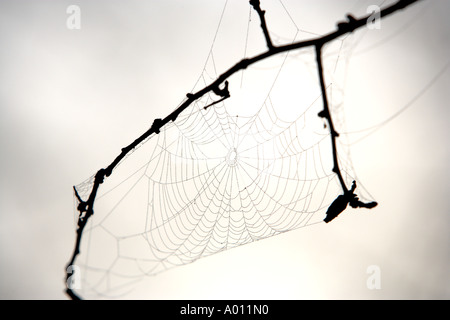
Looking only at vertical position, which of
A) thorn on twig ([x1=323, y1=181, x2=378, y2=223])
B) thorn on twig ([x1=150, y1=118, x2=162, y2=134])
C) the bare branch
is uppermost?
the bare branch

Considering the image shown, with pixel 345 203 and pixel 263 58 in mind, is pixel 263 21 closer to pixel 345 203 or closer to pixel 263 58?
pixel 263 58

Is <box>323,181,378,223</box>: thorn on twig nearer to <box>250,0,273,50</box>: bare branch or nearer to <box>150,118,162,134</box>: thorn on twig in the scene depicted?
<box>250,0,273,50</box>: bare branch

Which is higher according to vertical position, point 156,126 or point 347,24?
point 347,24

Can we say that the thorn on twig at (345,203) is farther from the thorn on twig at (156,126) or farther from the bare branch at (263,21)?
the thorn on twig at (156,126)

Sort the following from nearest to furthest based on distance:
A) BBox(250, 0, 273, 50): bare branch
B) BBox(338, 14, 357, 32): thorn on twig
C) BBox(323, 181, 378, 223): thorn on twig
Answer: BBox(338, 14, 357, 32): thorn on twig → BBox(250, 0, 273, 50): bare branch → BBox(323, 181, 378, 223): thorn on twig

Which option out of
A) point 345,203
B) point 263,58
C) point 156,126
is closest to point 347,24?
point 263,58

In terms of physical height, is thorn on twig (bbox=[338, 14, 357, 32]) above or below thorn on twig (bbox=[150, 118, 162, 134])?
above

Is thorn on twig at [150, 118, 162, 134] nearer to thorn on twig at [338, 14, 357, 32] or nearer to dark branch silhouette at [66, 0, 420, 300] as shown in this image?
dark branch silhouette at [66, 0, 420, 300]

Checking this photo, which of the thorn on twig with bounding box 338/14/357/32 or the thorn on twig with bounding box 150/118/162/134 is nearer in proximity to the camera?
the thorn on twig with bounding box 338/14/357/32

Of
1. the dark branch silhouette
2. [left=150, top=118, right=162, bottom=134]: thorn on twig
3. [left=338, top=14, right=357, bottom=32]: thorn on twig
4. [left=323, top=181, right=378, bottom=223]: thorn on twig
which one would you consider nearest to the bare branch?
the dark branch silhouette

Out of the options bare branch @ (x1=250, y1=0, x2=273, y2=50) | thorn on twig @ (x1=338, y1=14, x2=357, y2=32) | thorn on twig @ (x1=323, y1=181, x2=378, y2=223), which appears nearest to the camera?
thorn on twig @ (x1=338, y1=14, x2=357, y2=32)
